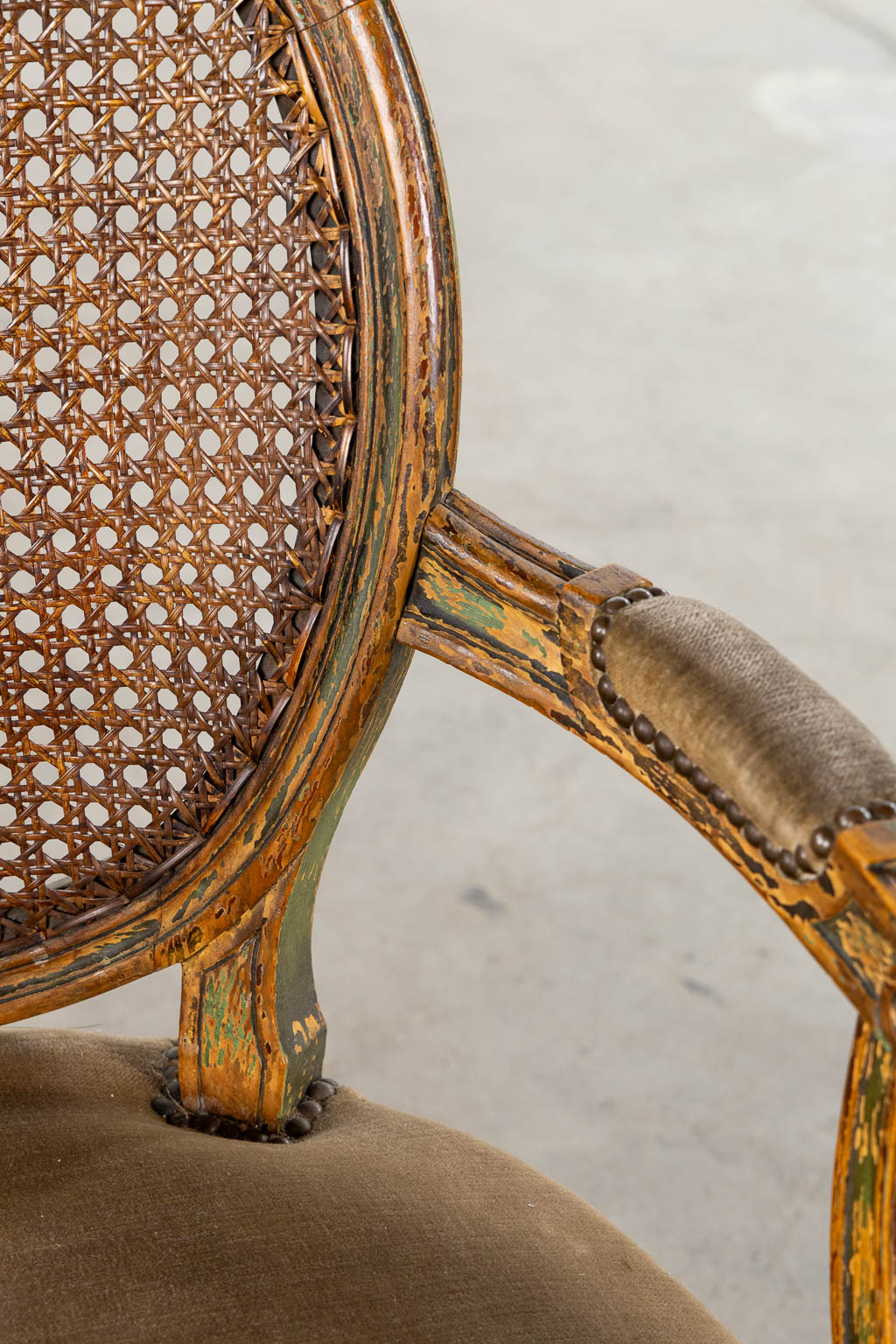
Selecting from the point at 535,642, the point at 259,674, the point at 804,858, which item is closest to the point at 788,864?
the point at 804,858

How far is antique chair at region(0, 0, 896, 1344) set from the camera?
0.50m

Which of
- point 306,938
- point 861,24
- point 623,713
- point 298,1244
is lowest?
point 298,1244

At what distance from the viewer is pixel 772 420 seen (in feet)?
10.2

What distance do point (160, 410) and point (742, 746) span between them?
30 centimetres

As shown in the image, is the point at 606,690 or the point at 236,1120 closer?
the point at 606,690

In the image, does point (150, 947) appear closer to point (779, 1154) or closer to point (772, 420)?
point (779, 1154)

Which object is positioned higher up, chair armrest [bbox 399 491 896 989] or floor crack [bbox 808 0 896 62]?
floor crack [bbox 808 0 896 62]

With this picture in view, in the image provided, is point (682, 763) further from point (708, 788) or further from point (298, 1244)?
point (298, 1244)

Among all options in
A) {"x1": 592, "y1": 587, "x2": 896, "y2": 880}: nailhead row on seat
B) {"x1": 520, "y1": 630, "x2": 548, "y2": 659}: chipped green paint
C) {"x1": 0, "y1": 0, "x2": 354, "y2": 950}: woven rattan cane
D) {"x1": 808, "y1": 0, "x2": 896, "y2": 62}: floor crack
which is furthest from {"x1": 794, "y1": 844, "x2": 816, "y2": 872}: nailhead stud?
{"x1": 808, "y1": 0, "x2": 896, "y2": 62}: floor crack

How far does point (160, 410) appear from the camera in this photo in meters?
0.60

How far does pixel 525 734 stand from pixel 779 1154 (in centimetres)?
86

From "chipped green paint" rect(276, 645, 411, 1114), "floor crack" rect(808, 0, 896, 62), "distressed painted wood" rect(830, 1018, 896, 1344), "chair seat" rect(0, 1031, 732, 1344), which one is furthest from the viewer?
"floor crack" rect(808, 0, 896, 62)

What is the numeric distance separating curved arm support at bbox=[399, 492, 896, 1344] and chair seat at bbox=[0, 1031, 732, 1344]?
15 centimetres

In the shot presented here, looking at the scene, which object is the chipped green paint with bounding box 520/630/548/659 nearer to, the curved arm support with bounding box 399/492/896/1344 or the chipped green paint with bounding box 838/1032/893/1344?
the curved arm support with bounding box 399/492/896/1344
